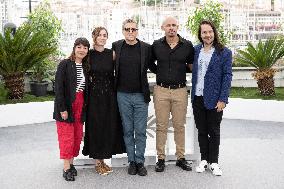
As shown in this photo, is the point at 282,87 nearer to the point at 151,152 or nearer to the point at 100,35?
the point at 151,152

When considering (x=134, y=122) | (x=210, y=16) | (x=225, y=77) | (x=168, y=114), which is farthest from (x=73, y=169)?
(x=210, y=16)

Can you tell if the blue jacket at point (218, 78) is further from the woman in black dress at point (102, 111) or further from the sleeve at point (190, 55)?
the woman in black dress at point (102, 111)

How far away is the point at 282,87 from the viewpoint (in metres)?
8.41

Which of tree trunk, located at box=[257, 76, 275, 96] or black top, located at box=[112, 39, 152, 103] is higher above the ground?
black top, located at box=[112, 39, 152, 103]

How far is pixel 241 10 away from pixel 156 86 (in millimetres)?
5602

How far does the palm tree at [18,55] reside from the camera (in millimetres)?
6938

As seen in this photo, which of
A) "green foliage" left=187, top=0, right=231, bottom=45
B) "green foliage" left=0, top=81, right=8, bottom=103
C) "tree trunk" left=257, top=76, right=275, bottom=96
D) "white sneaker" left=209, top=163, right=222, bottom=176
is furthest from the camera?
"green foliage" left=187, top=0, right=231, bottom=45

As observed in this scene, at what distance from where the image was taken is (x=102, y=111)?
4.25 m

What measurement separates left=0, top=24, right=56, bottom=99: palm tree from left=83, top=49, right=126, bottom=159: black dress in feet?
10.0

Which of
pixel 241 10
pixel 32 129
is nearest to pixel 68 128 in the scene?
pixel 32 129

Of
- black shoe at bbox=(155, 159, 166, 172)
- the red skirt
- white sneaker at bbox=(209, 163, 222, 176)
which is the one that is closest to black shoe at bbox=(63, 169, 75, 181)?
the red skirt

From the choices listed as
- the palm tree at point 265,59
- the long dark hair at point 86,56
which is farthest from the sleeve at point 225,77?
the palm tree at point 265,59

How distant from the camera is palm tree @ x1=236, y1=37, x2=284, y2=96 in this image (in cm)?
720

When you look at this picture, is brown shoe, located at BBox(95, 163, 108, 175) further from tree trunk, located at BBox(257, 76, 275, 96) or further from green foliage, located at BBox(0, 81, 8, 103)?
tree trunk, located at BBox(257, 76, 275, 96)
